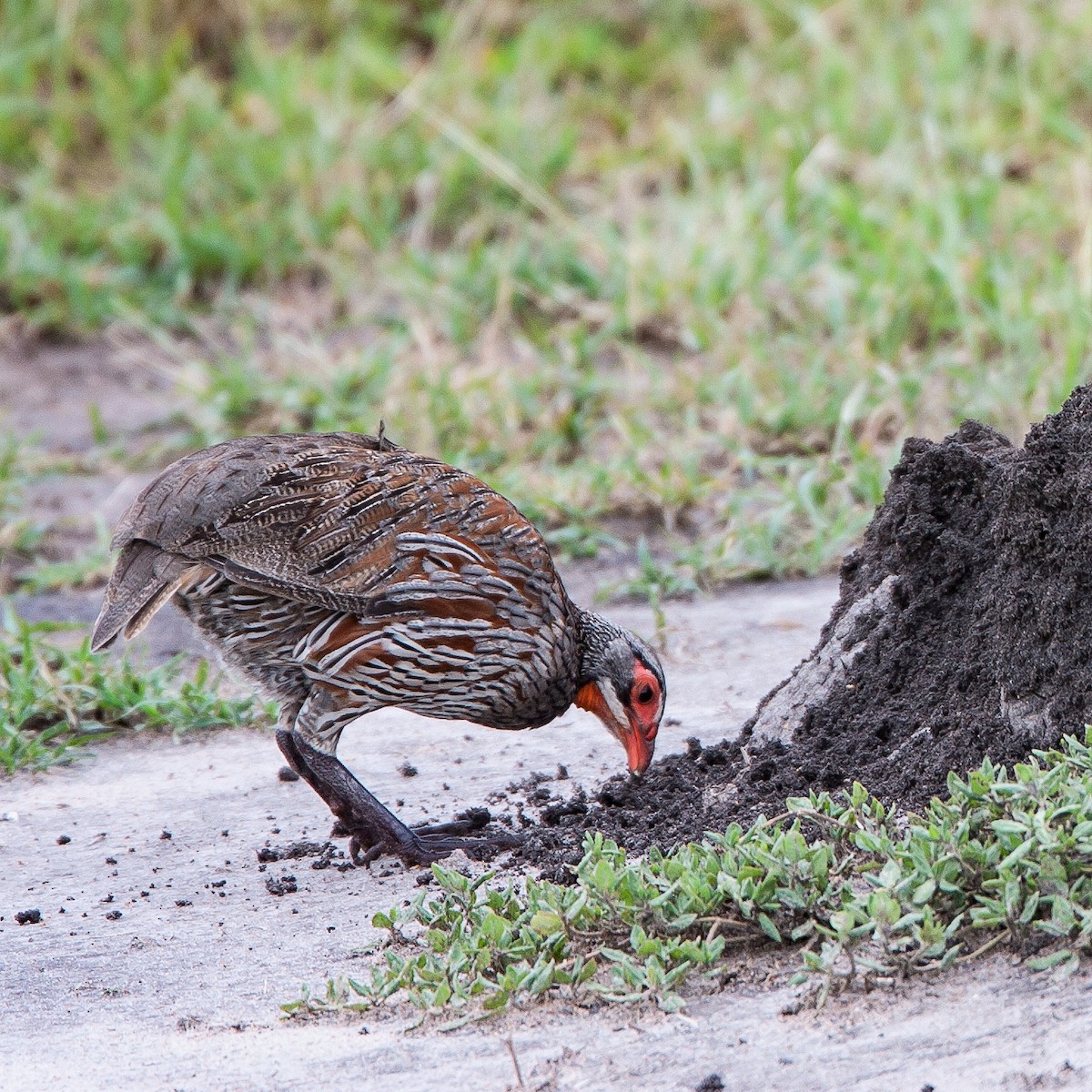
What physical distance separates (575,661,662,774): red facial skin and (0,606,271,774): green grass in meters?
1.26

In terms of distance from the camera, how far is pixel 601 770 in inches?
177

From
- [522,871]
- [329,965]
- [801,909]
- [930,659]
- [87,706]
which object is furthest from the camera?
[87,706]

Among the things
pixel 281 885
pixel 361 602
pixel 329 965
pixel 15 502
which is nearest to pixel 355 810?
pixel 281 885

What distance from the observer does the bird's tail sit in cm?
415

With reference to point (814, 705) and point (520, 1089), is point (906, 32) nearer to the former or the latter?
point (814, 705)

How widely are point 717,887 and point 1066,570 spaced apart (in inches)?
41.1

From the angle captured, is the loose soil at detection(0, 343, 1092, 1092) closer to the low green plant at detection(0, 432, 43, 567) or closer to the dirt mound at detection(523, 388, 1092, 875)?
the dirt mound at detection(523, 388, 1092, 875)

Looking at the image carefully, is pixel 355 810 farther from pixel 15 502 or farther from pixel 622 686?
pixel 15 502

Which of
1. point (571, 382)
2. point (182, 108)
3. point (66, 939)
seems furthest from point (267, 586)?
point (182, 108)

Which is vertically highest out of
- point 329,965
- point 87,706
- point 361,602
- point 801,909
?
point 361,602

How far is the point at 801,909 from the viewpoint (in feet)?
10.1

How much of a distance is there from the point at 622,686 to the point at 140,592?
3.99ft

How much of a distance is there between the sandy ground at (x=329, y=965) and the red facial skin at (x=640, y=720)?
0.19 meters

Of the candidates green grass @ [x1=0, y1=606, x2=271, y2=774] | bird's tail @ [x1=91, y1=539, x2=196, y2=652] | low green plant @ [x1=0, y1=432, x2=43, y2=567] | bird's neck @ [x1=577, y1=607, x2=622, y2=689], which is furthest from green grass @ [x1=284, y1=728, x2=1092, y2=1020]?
low green plant @ [x1=0, y1=432, x2=43, y2=567]
